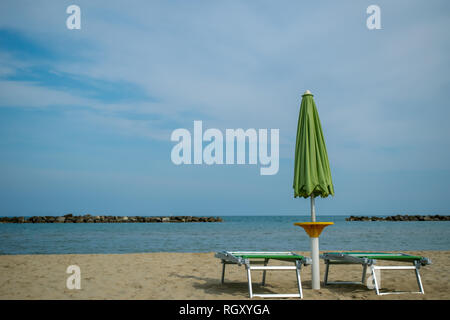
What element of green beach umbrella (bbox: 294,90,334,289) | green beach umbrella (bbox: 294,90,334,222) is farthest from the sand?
green beach umbrella (bbox: 294,90,334,222)

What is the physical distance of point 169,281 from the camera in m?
7.08

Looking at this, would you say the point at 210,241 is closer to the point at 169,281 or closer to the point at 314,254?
the point at 169,281

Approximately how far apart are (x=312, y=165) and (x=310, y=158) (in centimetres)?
11

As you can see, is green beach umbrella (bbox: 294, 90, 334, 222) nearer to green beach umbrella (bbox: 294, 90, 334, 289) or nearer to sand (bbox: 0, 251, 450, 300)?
green beach umbrella (bbox: 294, 90, 334, 289)

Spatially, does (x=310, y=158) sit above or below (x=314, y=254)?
above

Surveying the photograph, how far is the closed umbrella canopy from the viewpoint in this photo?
18.8ft

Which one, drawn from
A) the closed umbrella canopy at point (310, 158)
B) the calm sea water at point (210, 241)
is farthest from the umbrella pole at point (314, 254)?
the calm sea water at point (210, 241)

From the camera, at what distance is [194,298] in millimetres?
5609

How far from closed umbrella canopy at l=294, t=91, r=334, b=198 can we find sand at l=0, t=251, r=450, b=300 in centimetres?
162

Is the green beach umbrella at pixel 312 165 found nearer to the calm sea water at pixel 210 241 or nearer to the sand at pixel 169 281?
the sand at pixel 169 281

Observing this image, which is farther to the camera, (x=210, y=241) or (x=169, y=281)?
(x=210, y=241)

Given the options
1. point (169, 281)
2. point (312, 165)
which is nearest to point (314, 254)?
point (312, 165)
